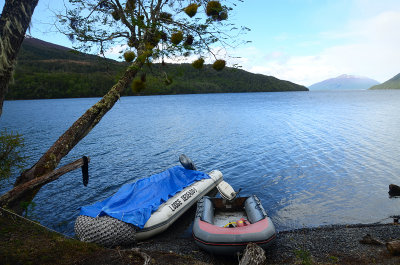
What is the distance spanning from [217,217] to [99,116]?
563 cm

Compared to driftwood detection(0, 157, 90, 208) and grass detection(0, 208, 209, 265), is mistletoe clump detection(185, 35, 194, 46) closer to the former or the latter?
driftwood detection(0, 157, 90, 208)

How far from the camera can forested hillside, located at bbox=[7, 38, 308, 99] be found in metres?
5.86

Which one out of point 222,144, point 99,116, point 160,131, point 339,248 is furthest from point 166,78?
point 160,131

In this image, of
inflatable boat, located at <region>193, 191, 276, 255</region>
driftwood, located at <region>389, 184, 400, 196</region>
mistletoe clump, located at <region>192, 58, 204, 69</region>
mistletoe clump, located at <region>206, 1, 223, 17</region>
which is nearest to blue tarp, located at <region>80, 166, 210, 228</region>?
inflatable boat, located at <region>193, 191, 276, 255</region>

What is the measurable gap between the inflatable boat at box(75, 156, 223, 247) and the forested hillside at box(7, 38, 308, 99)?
3744 millimetres

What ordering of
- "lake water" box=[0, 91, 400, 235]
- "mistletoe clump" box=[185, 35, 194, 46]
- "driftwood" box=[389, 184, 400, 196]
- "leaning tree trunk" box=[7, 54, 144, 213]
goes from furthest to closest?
"driftwood" box=[389, 184, 400, 196] → "lake water" box=[0, 91, 400, 235] → "leaning tree trunk" box=[7, 54, 144, 213] → "mistletoe clump" box=[185, 35, 194, 46]

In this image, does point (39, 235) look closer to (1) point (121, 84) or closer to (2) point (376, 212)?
(1) point (121, 84)

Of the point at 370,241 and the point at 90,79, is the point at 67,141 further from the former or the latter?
the point at 90,79

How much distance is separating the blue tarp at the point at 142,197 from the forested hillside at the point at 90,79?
3673mm

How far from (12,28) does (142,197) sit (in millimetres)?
7028

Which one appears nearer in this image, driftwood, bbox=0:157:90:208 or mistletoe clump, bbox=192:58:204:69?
mistletoe clump, bbox=192:58:204:69

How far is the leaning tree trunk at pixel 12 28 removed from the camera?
11.7 feet

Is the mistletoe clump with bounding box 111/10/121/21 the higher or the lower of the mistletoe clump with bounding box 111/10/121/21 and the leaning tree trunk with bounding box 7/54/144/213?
the higher

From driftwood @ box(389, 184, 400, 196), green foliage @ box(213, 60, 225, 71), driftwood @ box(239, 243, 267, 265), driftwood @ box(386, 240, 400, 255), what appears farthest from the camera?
driftwood @ box(389, 184, 400, 196)
